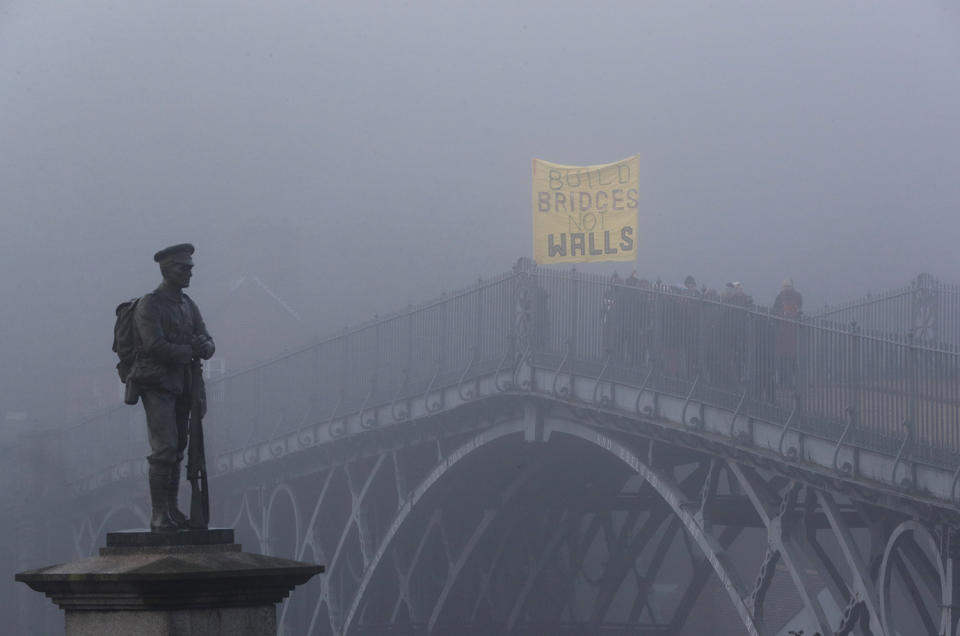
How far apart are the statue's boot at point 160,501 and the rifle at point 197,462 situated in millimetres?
132

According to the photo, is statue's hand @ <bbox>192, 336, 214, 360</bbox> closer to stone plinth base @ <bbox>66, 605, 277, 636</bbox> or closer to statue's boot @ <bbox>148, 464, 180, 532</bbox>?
statue's boot @ <bbox>148, 464, 180, 532</bbox>

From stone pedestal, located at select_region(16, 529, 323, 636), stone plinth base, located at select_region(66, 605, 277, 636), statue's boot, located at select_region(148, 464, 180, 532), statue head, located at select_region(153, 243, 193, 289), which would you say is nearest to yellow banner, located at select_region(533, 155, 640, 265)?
statue head, located at select_region(153, 243, 193, 289)

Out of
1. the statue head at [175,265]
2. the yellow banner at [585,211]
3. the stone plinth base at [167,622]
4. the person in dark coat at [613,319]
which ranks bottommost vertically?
the stone plinth base at [167,622]

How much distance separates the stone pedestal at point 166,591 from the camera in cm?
930

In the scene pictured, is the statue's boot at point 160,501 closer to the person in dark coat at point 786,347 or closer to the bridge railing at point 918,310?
the person in dark coat at point 786,347

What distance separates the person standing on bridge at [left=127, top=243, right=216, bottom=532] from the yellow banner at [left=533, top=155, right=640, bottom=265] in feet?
67.7

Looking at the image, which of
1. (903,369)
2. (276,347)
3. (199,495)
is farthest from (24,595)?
(199,495)

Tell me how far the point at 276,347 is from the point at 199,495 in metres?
69.4

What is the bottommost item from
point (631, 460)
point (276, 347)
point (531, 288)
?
point (631, 460)

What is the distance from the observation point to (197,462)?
34.6 ft

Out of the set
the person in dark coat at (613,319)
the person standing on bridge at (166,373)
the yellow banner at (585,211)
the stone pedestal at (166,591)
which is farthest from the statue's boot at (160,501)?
the person in dark coat at (613,319)

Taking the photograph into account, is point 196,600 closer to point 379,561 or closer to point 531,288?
point 531,288

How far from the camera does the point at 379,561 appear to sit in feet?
138

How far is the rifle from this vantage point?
10.4m
